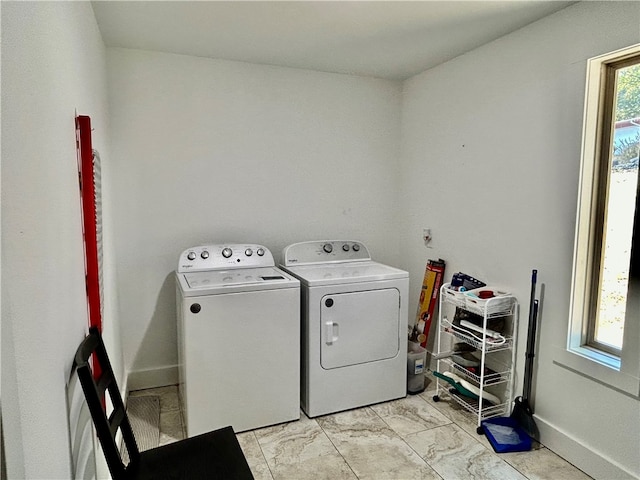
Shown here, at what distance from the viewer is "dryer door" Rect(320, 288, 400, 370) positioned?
2574mm

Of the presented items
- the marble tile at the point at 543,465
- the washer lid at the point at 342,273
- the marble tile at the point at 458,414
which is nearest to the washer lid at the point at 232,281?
the washer lid at the point at 342,273

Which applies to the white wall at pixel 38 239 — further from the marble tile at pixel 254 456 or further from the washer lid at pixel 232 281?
the marble tile at pixel 254 456

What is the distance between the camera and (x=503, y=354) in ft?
8.30

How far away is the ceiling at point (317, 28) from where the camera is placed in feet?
6.88

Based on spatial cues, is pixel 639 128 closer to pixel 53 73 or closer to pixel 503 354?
pixel 503 354

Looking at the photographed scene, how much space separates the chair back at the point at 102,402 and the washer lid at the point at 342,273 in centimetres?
125

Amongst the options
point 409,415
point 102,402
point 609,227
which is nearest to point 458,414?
point 409,415

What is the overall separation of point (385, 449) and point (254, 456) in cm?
72

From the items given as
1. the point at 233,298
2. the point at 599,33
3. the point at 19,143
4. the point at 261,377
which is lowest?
the point at 261,377

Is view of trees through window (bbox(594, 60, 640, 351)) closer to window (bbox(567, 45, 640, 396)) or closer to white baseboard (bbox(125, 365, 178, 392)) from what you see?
window (bbox(567, 45, 640, 396))

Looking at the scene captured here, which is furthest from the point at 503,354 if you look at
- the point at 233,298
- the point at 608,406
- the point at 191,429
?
the point at 191,429

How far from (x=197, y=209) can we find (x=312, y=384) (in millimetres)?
1460

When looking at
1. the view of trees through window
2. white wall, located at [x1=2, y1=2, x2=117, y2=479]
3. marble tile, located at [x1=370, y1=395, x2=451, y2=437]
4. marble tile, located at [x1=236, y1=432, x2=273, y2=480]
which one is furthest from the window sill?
white wall, located at [x1=2, y1=2, x2=117, y2=479]

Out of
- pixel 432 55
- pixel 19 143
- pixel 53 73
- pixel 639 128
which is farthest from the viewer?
pixel 432 55
